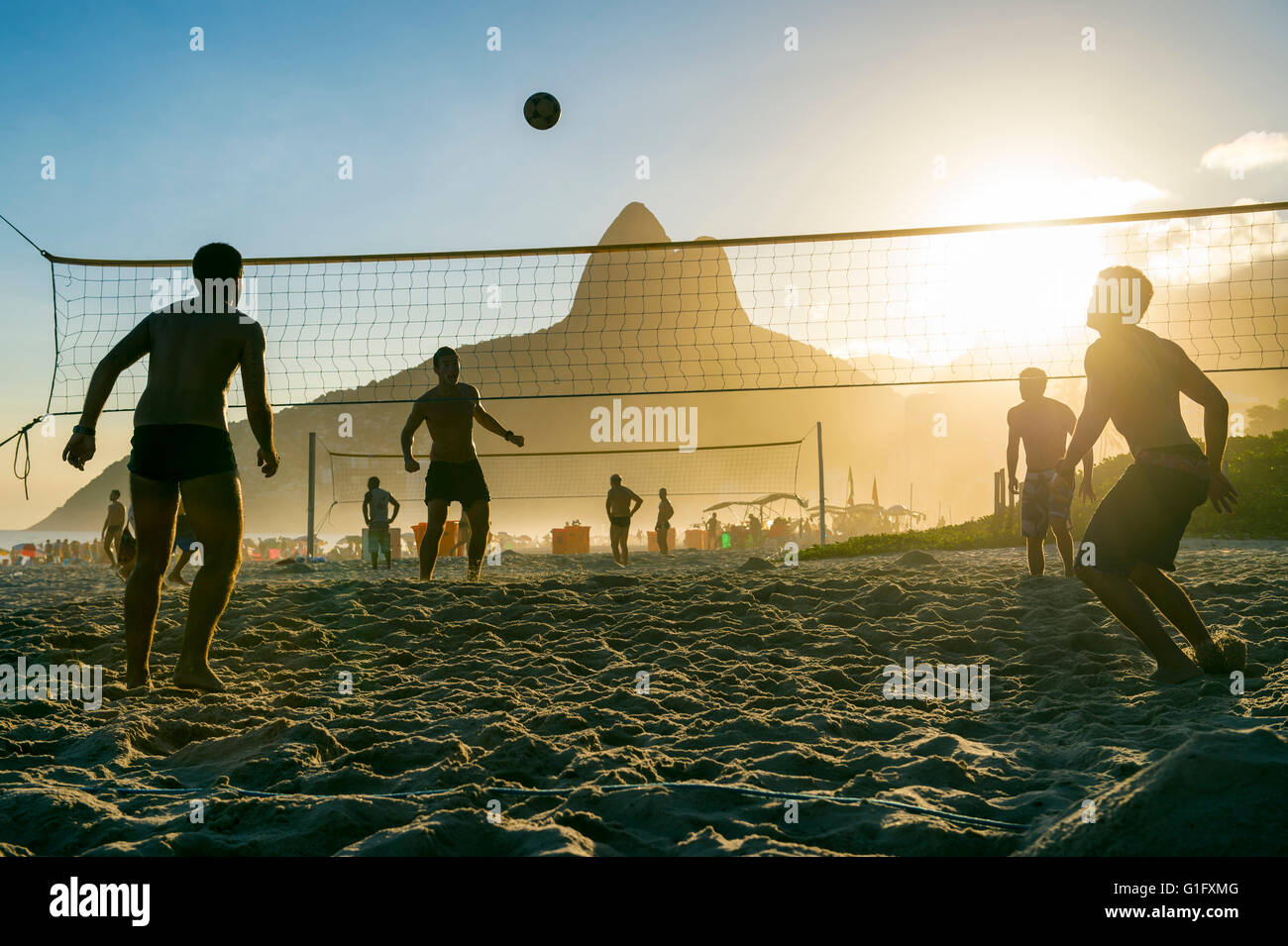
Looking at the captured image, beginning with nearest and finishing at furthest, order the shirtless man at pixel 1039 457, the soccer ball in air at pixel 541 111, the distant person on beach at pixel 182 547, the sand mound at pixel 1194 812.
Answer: the sand mound at pixel 1194 812 → the shirtless man at pixel 1039 457 → the soccer ball in air at pixel 541 111 → the distant person on beach at pixel 182 547

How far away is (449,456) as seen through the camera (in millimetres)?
5641

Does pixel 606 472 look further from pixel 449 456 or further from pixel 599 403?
pixel 449 456

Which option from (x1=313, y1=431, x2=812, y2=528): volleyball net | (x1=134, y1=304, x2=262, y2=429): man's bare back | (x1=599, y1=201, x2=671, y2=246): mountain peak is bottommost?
(x1=134, y1=304, x2=262, y2=429): man's bare back

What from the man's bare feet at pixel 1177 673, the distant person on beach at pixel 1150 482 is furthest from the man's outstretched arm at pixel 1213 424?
the man's bare feet at pixel 1177 673

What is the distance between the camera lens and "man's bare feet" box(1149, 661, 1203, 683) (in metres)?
2.83

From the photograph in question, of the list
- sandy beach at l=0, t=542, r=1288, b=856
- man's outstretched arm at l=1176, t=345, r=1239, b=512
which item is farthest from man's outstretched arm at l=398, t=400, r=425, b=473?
man's outstretched arm at l=1176, t=345, r=1239, b=512

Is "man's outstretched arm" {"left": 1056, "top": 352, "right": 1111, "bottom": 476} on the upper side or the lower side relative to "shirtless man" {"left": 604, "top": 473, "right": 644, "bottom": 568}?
upper

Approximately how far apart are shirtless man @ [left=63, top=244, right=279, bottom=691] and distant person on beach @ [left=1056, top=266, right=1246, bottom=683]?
10.6 feet

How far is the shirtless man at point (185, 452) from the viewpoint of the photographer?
119 inches

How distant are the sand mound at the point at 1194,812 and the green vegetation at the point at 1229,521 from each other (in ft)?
30.9

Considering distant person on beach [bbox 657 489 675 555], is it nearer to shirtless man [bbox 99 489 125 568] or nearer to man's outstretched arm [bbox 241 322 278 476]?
shirtless man [bbox 99 489 125 568]

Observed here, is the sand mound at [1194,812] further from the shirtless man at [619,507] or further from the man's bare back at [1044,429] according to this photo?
the shirtless man at [619,507]
